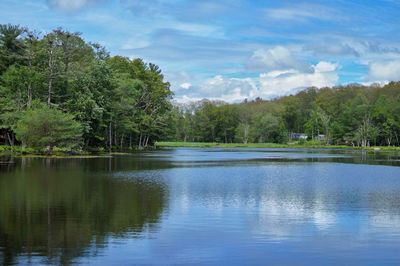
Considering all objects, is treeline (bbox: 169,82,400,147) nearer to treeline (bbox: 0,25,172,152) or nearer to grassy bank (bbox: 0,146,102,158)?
treeline (bbox: 0,25,172,152)

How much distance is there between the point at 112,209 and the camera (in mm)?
19984

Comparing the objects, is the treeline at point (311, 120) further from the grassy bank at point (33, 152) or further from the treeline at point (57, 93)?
the grassy bank at point (33, 152)

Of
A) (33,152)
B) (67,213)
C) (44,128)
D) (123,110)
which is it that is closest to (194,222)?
(67,213)

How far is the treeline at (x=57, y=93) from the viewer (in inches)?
2266

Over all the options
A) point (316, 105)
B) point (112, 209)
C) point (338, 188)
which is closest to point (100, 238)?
point (112, 209)

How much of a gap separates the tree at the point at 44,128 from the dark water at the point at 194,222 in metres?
25.9

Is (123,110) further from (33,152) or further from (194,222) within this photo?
(194,222)

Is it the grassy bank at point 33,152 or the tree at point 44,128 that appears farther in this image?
the grassy bank at point 33,152

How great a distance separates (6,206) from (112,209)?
3.83 metres

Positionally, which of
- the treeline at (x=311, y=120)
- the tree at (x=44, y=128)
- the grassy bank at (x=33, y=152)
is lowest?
the grassy bank at (x=33, y=152)

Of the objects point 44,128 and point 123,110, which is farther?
point 123,110

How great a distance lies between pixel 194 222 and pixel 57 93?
54.5m

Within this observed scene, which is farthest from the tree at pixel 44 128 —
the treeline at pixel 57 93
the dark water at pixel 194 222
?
the dark water at pixel 194 222

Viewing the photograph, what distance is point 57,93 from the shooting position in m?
68.6
